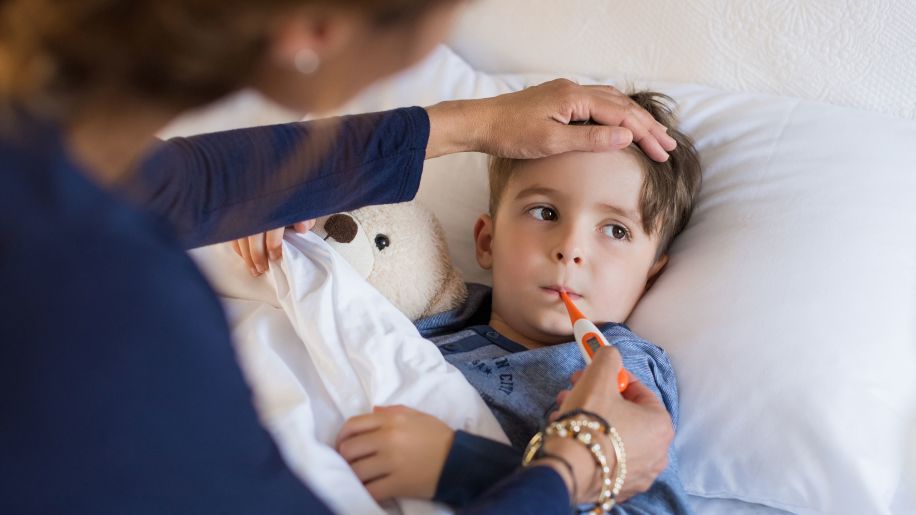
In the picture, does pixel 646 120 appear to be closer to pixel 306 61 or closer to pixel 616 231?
pixel 616 231

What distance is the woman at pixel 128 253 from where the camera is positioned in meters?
0.50

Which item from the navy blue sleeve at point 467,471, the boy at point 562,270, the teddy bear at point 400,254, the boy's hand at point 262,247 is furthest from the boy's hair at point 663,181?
the navy blue sleeve at point 467,471

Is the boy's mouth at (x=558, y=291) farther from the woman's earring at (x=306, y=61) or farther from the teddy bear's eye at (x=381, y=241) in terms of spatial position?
the woman's earring at (x=306, y=61)

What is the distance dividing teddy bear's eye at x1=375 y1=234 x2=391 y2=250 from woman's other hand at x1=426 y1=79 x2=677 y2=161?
156 mm

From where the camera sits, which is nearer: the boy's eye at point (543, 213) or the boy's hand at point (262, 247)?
the boy's hand at point (262, 247)

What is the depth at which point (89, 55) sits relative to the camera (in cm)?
50

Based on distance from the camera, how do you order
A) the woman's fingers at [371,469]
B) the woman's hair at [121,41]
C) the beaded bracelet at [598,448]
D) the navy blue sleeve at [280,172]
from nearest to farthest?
the woman's hair at [121,41]
the beaded bracelet at [598,448]
the woman's fingers at [371,469]
the navy blue sleeve at [280,172]

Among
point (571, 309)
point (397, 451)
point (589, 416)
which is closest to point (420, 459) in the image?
point (397, 451)

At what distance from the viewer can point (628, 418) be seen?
36.4 inches

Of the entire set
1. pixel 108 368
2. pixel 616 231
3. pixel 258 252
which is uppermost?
pixel 108 368

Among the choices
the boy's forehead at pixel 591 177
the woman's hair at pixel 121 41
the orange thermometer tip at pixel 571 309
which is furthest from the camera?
the boy's forehead at pixel 591 177

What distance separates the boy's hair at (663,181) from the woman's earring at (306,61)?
32.4 inches

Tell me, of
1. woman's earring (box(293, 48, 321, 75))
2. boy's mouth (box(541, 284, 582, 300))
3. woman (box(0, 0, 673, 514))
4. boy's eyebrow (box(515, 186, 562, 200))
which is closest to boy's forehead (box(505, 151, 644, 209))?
boy's eyebrow (box(515, 186, 562, 200))

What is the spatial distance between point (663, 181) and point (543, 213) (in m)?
0.18
